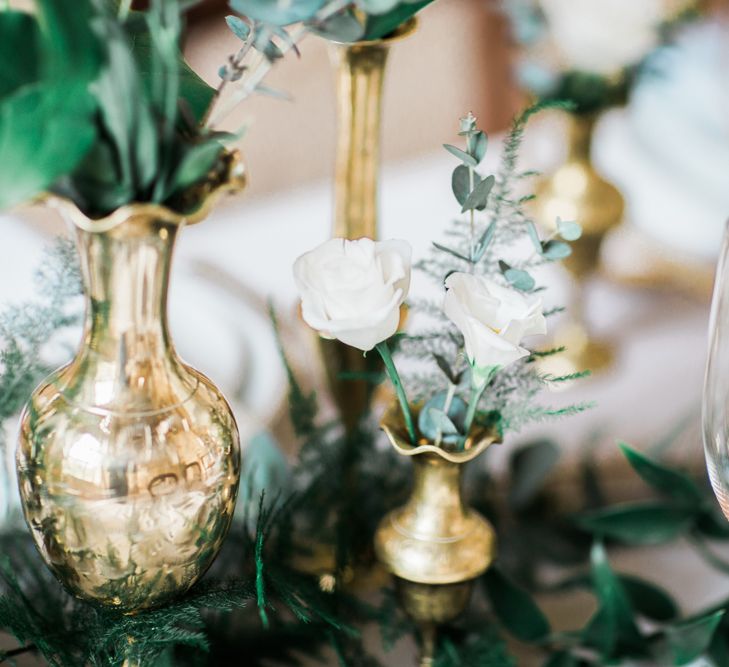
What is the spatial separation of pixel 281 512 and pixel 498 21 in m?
1.16

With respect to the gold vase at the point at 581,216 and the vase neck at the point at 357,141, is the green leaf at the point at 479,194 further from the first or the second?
the gold vase at the point at 581,216

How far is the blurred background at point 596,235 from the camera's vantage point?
2.11ft

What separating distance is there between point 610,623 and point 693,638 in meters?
0.04

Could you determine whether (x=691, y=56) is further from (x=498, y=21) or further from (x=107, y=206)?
(x=107, y=206)

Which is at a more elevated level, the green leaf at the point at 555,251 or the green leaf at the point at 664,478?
the green leaf at the point at 555,251

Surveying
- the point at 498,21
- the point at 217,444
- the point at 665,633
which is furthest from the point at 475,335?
the point at 498,21

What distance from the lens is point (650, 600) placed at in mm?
528

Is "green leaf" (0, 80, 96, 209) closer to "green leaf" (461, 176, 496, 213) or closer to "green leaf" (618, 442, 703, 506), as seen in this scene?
"green leaf" (461, 176, 496, 213)

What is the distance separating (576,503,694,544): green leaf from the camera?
545 mm

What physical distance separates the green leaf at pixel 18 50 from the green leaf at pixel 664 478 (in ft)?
1.03

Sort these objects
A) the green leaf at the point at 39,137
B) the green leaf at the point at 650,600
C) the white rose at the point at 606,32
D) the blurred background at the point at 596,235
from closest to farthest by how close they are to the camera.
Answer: the green leaf at the point at 39,137 → the green leaf at the point at 650,600 → the blurred background at the point at 596,235 → the white rose at the point at 606,32

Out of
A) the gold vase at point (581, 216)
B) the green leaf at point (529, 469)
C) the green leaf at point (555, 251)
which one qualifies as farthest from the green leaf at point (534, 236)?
the gold vase at point (581, 216)

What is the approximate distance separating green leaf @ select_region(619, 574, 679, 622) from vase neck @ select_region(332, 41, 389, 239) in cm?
24

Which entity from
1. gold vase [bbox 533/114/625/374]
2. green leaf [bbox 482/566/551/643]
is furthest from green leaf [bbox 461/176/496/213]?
gold vase [bbox 533/114/625/374]
